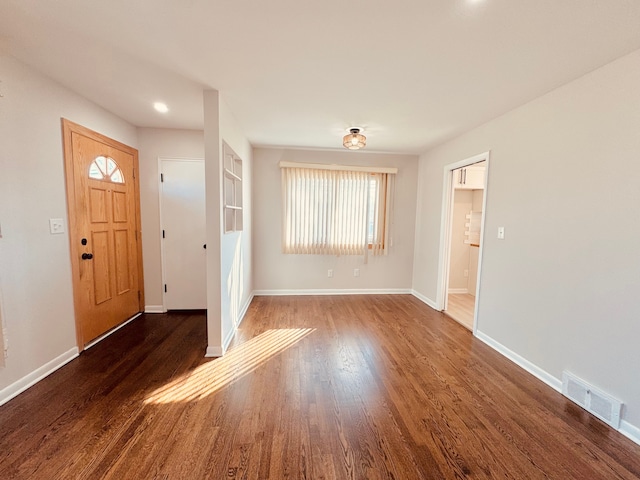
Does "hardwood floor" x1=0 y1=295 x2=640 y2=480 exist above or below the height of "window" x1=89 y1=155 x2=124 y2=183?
below

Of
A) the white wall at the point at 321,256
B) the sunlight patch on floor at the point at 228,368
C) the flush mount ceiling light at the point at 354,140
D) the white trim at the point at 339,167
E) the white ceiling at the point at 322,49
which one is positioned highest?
the white ceiling at the point at 322,49

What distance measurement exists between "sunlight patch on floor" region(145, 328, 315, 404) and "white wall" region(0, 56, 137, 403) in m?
1.02

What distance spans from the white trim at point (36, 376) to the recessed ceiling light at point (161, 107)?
2.39 metres

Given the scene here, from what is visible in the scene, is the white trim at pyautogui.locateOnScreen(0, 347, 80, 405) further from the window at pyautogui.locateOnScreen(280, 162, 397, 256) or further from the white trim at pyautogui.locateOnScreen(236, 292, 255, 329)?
the window at pyautogui.locateOnScreen(280, 162, 397, 256)

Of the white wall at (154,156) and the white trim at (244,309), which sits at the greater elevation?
the white wall at (154,156)

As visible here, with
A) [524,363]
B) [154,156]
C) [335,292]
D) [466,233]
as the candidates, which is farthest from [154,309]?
[466,233]

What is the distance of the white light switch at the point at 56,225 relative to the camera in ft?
7.11

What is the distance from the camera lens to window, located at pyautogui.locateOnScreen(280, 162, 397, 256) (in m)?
4.23

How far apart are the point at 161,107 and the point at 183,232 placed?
1.48 m

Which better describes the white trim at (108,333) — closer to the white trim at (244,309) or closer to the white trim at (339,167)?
the white trim at (244,309)

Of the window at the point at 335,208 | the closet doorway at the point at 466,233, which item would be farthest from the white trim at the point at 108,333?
the closet doorway at the point at 466,233

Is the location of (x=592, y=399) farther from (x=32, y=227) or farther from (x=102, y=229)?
(x=102, y=229)

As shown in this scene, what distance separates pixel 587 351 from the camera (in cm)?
189

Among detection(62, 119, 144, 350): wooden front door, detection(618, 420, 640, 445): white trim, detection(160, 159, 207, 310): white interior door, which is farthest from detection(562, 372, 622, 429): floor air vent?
detection(62, 119, 144, 350): wooden front door
